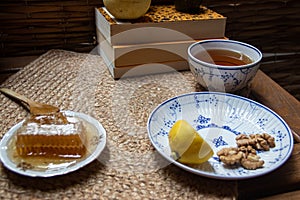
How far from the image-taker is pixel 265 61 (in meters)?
1.01

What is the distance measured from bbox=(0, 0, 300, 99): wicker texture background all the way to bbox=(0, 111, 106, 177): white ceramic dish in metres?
0.37

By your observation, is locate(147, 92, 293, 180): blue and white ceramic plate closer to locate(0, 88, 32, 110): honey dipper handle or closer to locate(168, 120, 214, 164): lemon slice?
locate(168, 120, 214, 164): lemon slice

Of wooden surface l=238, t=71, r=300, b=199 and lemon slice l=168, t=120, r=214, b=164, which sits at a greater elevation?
lemon slice l=168, t=120, r=214, b=164

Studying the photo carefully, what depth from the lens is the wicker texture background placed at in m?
0.80

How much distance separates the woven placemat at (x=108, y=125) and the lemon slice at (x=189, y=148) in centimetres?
2

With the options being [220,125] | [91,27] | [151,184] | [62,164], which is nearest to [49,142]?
[62,164]

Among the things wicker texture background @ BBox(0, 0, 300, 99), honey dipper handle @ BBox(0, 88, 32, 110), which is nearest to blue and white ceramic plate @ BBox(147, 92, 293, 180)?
honey dipper handle @ BBox(0, 88, 32, 110)

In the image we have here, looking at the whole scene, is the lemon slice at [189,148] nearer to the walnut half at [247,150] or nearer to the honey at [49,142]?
the walnut half at [247,150]

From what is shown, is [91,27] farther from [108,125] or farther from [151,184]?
[151,184]

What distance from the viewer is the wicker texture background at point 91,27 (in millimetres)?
797

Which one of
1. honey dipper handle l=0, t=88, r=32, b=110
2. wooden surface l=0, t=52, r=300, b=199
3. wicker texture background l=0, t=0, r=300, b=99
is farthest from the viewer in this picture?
wicker texture background l=0, t=0, r=300, b=99

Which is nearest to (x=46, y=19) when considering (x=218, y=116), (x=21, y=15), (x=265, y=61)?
(x=21, y=15)

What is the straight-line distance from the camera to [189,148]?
1.46 ft

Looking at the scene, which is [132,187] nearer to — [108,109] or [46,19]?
[108,109]
